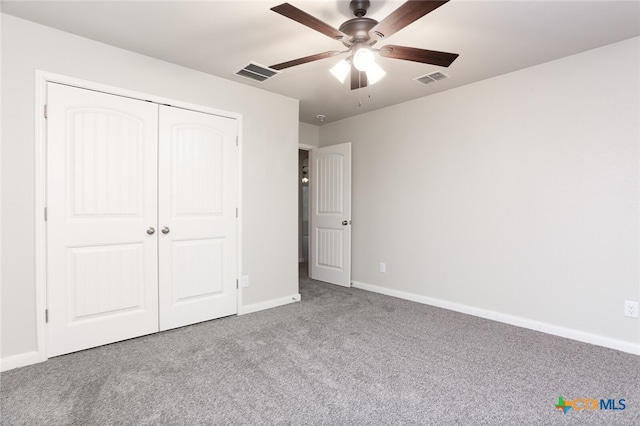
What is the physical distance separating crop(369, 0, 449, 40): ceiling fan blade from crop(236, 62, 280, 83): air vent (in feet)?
4.57

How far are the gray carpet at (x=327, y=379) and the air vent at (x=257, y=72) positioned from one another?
7.99 ft

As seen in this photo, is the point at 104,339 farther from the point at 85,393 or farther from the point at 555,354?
the point at 555,354

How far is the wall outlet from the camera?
8.34 ft

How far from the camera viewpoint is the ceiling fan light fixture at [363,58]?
2.03 meters

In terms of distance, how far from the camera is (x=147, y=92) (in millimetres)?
2857

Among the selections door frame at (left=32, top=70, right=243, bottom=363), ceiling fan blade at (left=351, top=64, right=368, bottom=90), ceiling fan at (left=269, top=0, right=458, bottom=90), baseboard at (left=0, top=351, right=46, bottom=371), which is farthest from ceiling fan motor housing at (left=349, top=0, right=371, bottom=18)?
baseboard at (left=0, top=351, right=46, bottom=371)

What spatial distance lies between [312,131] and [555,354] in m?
4.03

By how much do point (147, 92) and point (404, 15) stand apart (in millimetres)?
2274

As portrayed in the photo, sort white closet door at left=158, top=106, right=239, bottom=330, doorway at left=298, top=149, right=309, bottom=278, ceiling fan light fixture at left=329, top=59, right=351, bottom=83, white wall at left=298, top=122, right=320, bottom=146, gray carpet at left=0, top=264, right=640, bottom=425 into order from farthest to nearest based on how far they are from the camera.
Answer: doorway at left=298, top=149, right=309, bottom=278 → white wall at left=298, top=122, right=320, bottom=146 → white closet door at left=158, top=106, right=239, bottom=330 → ceiling fan light fixture at left=329, top=59, right=351, bottom=83 → gray carpet at left=0, top=264, right=640, bottom=425

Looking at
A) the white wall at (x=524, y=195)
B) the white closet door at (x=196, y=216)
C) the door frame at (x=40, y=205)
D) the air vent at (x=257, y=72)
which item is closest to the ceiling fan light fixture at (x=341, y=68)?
the air vent at (x=257, y=72)

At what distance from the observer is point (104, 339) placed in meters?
2.66

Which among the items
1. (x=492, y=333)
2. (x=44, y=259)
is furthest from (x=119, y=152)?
(x=492, y=333)

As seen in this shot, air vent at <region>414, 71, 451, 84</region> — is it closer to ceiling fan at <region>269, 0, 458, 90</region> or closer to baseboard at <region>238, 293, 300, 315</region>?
ceiling fan at <region>269, 0, 458, 90</region>

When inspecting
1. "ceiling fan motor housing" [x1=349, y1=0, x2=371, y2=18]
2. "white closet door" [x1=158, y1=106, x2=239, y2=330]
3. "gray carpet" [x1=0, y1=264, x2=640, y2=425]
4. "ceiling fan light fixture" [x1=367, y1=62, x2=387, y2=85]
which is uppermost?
"ceiling fan motor housing" [x1=349, y1=0, x2=371, y2=18]
